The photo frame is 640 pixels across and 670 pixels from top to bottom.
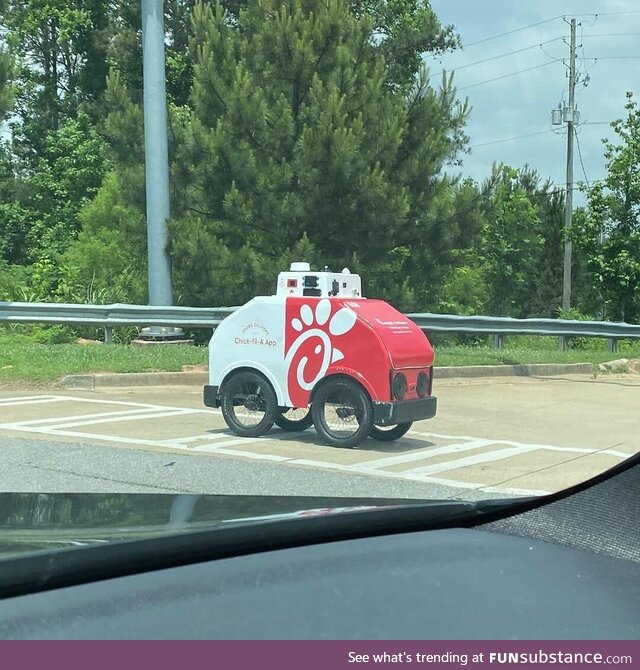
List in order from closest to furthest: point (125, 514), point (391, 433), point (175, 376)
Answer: point (125, 514) → point (391, 433) → point (175, 376)

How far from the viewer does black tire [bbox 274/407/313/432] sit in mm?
8821

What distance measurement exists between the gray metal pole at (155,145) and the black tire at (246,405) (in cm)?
830

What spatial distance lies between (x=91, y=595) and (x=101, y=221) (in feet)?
83.0

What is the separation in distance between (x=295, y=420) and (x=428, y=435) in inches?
50.3

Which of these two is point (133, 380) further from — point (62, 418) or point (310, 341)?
point (310, 341)

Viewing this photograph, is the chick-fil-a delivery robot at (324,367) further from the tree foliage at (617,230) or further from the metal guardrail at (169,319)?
the tree foliage at (617,230)

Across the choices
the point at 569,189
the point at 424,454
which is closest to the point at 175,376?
the point at 424,454

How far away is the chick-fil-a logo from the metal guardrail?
22.9ft

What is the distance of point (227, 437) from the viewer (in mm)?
8414

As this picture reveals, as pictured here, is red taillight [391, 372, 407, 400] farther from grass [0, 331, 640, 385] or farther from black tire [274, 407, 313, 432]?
grass [0, 331, 640, 385]

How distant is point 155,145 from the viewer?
16.2m

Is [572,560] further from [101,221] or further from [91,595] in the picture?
[101,221]

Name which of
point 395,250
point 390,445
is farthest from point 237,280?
point 390,445

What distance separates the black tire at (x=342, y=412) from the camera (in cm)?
795
